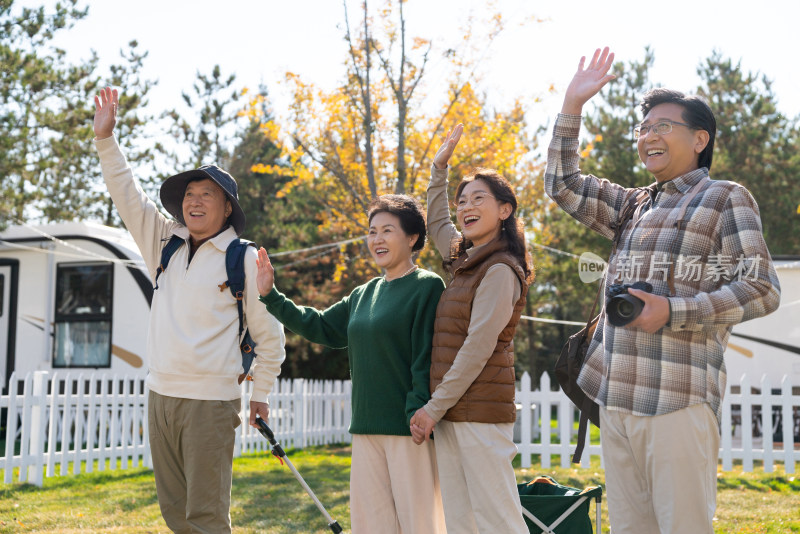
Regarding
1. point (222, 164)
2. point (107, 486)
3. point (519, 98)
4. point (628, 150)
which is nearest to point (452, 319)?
point (107, 486)

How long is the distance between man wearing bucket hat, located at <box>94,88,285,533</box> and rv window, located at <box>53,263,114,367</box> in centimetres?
902

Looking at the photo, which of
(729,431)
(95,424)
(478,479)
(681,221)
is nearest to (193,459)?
(478,479)

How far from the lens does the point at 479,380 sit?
3051 millimetres

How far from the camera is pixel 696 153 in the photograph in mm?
2617

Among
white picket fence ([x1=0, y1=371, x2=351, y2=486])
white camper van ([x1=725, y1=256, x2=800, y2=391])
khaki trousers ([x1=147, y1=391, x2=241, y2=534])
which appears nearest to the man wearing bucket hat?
khaki trousers ([x1=147, y1=391, x2=241, y2=534])

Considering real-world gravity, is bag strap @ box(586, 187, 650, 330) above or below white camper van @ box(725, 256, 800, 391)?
above

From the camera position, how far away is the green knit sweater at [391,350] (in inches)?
126

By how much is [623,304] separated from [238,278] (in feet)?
5.68

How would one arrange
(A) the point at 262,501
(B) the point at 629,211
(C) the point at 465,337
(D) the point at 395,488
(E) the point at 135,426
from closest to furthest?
1. (B) the point at 629,211
2. (C) the point at 465,337
3. (D) the point at 395,488
4. (A) the point at 262,501
5. (E) the point at 135,426

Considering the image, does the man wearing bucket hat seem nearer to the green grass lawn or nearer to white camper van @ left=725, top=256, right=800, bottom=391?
the green grass lawn

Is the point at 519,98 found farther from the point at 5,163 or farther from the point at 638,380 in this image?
the point at 638,380

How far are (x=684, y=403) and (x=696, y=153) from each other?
2.74ft

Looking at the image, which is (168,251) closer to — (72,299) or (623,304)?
(623,304)

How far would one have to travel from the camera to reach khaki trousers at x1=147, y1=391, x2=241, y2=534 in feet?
10.4
